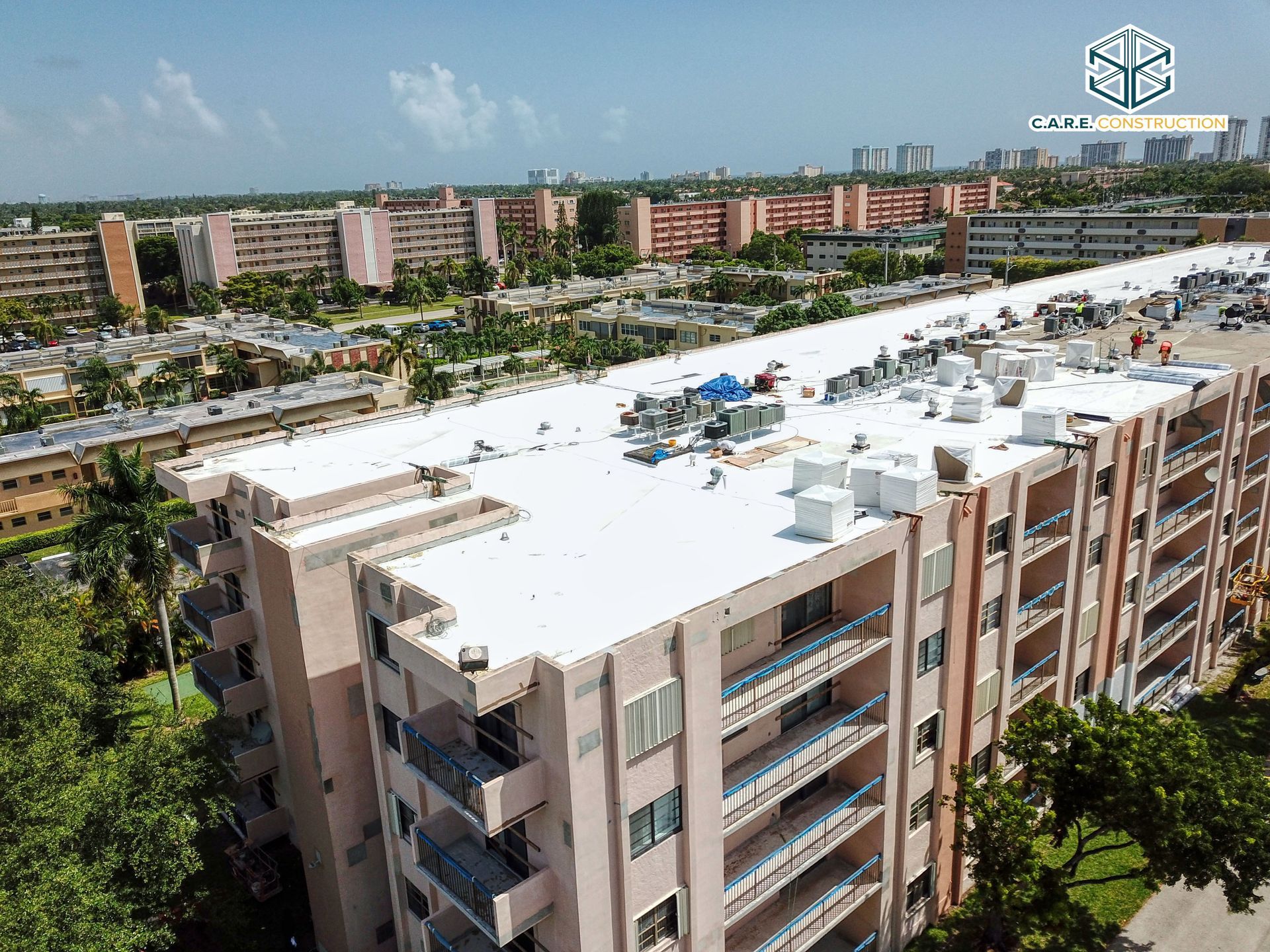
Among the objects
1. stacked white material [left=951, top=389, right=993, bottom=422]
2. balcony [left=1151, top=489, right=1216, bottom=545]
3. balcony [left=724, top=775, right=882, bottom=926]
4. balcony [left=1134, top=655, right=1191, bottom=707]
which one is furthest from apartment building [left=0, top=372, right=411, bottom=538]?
balcony [left=1134, top=655, right=1191, bottom=707]

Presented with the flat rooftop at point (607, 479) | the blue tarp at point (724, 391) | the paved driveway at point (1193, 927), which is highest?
the blue tarp at point (724, 391)

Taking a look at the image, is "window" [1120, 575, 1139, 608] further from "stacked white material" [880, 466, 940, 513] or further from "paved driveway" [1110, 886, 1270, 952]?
"stacked white material" [880, 466, 940, 513]

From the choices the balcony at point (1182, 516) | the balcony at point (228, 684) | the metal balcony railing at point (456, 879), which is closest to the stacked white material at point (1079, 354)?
the balcony at point (1182, 516)

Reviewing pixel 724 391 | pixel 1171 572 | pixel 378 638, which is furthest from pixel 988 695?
pixel 378 638

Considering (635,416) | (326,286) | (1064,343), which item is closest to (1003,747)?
(635,416)

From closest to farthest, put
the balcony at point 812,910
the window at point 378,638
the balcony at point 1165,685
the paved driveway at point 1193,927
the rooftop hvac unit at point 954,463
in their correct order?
the window at point 378,638, the balcony at point 812,910, the rooftop hvac unit at point 954,463, the paved driveway at point 1193,927, the balcony at point 1165,685

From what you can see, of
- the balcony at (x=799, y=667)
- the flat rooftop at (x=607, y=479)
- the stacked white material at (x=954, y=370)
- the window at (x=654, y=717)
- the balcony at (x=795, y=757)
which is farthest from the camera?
the stacked white material at (x=954, y=370)

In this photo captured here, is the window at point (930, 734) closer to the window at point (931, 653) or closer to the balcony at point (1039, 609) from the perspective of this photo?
the window at point (931, 653)
